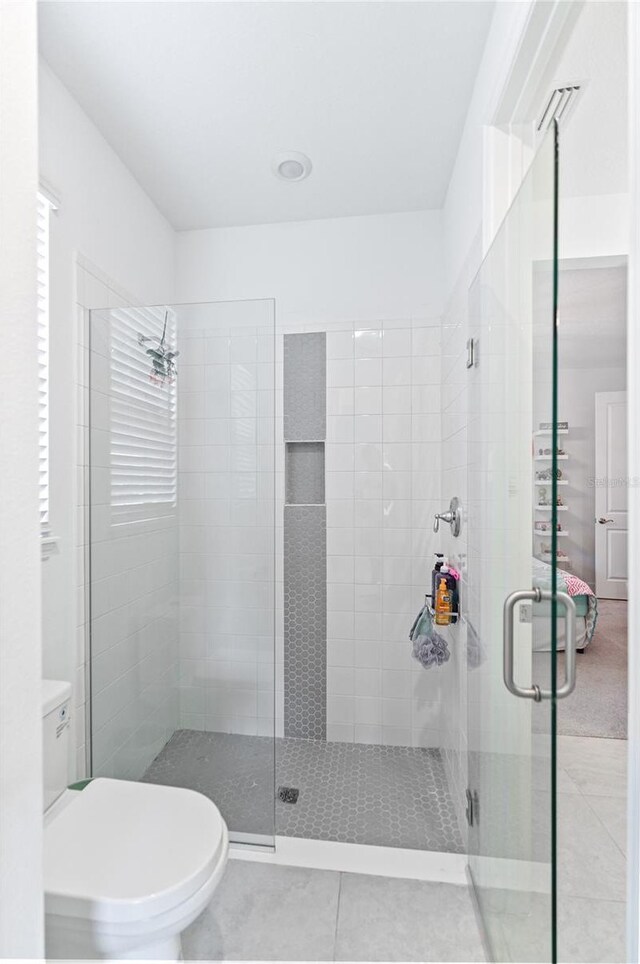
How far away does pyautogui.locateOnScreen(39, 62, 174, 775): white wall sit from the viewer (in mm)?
1551

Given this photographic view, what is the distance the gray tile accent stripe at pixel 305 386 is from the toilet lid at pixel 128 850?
156 centimetres

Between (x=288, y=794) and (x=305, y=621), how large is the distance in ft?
2.36

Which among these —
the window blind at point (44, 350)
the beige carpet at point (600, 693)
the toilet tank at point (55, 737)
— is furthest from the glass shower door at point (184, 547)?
the beige carpet at point (600, 693)

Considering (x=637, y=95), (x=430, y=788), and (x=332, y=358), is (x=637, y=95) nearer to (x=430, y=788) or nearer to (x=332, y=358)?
(x=332, y=358)

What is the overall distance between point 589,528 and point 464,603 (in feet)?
1.76

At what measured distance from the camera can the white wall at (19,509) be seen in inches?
24.7

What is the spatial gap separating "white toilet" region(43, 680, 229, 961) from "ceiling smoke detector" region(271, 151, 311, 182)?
2.07m

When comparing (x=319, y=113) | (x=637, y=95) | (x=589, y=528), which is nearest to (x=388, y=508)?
(x=589, y=528)

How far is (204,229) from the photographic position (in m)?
2.46

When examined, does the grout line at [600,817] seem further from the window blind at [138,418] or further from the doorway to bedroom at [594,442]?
the window blind at [138,418]

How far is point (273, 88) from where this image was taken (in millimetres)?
1578

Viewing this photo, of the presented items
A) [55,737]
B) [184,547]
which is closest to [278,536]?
[184,547]

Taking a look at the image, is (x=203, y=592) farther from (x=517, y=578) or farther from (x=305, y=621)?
(x=517, y=578)

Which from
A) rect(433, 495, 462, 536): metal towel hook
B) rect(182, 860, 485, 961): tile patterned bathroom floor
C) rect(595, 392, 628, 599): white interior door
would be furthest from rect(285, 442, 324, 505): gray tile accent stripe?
rect(182, 860, 485, 961): tile patterned bathroom floor
